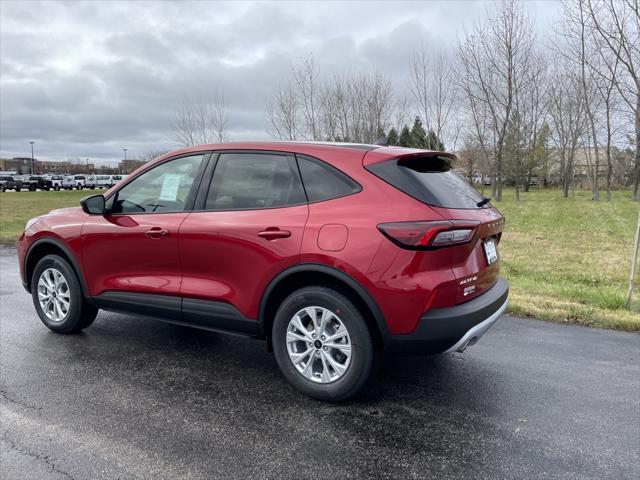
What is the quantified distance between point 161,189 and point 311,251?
1.64 meters

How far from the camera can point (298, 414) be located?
3172 mm

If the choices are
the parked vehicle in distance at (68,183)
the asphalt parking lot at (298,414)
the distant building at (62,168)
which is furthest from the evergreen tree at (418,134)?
the distant building at (62,168)

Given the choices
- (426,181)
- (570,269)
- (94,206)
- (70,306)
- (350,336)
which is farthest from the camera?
(570,269)

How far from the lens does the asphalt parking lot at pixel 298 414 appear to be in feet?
8.54

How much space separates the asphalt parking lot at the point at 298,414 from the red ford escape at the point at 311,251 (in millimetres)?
383

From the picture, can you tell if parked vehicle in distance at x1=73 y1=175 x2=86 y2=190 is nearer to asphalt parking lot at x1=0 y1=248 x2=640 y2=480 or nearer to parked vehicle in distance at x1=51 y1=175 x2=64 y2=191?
parked vehicle in distance at x1=51 y1=175 x2=64 y2=191

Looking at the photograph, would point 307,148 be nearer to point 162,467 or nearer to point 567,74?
point 162,467

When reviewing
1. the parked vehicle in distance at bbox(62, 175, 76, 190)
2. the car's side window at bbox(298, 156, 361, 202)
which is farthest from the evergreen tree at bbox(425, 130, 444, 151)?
the parked vehicle in distance at bbox(62, 175, 76, 190)

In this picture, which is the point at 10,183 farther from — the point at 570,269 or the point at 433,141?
the point at 570,269

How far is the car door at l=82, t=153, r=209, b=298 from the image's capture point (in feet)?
12.8

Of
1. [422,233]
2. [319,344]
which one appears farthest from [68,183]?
[422,233]

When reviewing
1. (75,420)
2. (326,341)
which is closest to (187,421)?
(75,420)

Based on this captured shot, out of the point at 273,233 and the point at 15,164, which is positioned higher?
the point at 15,164

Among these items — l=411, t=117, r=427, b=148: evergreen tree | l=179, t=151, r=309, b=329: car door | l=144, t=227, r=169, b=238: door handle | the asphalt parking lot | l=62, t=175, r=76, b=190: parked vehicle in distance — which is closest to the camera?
the asphalt parking lot
